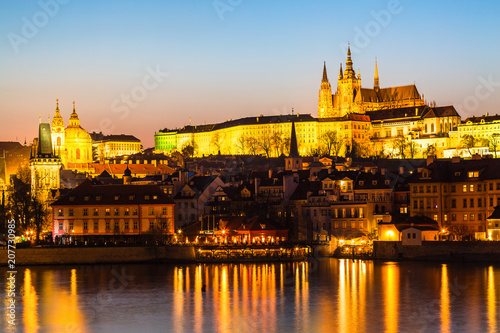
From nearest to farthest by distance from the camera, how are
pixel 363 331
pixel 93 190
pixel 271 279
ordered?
pixel 363 331
pixel 271 279
pixel 93 190

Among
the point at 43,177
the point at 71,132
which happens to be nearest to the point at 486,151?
the point at 71,132

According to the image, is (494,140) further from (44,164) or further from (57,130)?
(44,164)

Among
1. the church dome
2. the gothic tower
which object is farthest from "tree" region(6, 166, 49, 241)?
the church dome

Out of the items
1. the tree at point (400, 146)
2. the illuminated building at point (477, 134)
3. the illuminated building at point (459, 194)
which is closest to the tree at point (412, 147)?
the tree at point (400, 146)

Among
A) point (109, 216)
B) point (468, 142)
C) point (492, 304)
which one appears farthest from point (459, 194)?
point (468, 142)

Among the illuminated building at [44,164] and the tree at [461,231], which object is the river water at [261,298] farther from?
the illuminated building at [44,164]

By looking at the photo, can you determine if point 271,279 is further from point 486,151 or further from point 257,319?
point 486,151

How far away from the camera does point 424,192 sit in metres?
72.0

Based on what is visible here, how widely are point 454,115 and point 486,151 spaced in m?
21.1

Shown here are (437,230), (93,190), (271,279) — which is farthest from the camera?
(93,190)

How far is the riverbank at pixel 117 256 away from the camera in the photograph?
223 feet

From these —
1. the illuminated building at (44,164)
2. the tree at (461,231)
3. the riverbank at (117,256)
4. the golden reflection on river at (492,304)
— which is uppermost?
the illuminated building at (44,164)

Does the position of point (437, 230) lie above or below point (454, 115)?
below

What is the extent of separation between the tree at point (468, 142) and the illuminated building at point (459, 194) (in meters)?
104
